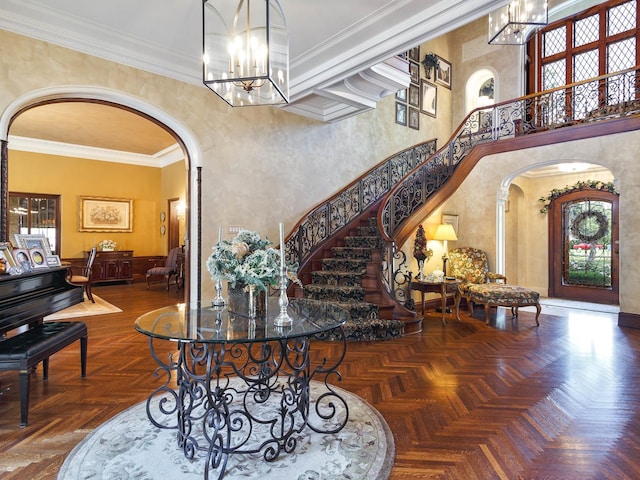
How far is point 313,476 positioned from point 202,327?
1021 mm

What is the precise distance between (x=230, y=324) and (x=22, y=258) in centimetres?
244

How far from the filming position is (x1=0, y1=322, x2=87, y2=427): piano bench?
99.6 inches

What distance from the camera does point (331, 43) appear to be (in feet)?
14.8

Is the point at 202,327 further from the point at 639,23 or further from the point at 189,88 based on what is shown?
the point at 639,23

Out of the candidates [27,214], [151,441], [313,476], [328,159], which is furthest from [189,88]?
[27,214]

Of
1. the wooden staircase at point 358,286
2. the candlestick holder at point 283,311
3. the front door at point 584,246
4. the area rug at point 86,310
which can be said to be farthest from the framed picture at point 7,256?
the front door at point 584,246

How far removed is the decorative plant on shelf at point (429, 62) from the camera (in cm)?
949

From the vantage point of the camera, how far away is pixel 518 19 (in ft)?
12.3

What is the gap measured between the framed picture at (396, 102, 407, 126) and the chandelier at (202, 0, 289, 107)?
19.6ft

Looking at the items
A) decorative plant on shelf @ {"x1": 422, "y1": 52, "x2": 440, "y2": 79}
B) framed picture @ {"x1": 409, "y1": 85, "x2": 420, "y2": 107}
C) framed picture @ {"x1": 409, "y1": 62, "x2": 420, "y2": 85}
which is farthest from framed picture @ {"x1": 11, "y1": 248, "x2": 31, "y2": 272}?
decorative plant on shelf @ {"x1": 422, "y1": 52, "x2": 440, "y2": 79}

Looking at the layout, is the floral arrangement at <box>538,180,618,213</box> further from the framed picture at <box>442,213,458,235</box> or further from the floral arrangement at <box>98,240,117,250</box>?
the floral arrangement at <box>98,240,117,250</box>

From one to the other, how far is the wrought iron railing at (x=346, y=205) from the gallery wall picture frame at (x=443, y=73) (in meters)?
2.45

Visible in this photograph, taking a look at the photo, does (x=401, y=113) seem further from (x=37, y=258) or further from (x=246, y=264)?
(x=37, y=258)

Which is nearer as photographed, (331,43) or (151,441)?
(151,441)
